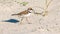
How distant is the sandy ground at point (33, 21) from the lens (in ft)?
31.2

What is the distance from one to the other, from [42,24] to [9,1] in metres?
4.81

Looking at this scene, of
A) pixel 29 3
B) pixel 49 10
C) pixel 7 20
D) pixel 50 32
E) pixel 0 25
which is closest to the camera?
pixel 50 32

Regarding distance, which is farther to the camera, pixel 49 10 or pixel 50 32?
pixel 49 10

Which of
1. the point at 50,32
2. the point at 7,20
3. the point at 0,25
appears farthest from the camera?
the point at 7,20

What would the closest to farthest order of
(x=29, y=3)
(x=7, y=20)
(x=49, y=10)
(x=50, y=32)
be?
(x=50, y=32) < (x=7, y=20) < (x=49, y=10) < (x=29, y=3)

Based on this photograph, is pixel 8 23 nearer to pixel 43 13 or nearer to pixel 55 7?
pixel 43 13

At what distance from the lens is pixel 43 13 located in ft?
39.1

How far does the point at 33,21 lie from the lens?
36.3 ft

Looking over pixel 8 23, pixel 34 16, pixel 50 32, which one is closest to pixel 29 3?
pixel 34 16

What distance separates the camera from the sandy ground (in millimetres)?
9499

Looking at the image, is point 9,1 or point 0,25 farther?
point 9,1

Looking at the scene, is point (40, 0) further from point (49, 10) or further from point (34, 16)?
point (34, 16)

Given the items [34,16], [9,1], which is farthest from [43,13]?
[9,1]

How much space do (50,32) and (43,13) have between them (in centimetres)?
273
